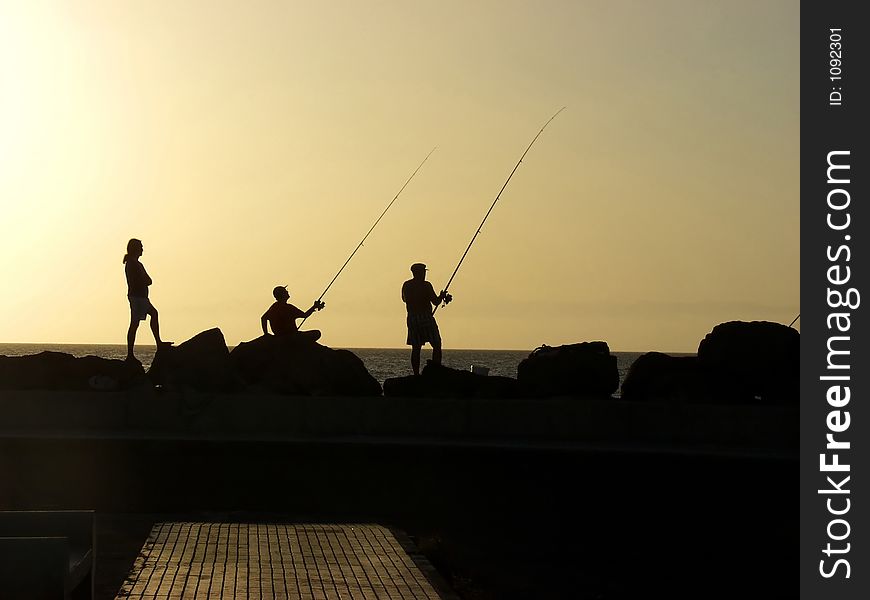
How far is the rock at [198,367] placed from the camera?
1563 centimetres

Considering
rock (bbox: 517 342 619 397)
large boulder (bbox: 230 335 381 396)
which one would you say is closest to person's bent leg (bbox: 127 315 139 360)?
large boulder (bbox: 230 335 381 396)

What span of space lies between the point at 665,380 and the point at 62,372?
23.1 ft

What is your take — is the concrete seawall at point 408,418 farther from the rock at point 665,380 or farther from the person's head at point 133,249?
the person's head at point 133,249

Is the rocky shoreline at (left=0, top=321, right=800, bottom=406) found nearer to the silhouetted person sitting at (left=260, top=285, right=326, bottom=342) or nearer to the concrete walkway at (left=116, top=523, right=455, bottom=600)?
the silhouetted person sitting at (left=260, top=285, right=326, bottom=342)

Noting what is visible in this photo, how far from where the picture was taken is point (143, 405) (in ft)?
48.6

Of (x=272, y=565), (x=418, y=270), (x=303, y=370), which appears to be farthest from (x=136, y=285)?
(x=272, y=565)

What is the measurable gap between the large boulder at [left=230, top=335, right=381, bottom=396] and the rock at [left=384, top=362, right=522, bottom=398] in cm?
32

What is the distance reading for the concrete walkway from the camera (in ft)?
27.1

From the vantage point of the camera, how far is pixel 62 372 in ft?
52.4

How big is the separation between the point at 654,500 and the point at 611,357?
297 cm

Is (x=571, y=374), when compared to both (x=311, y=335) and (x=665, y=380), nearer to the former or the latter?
(x=665, y=380)
